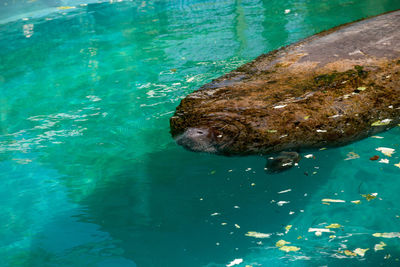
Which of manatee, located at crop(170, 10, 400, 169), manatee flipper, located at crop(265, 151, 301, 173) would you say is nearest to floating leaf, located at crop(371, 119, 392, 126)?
manatee, located at crop(170, 10, 400, 169)

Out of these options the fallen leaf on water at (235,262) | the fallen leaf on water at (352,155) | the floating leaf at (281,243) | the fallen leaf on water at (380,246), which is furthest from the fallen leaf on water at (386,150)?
the fallen leaf on water at (235,262)

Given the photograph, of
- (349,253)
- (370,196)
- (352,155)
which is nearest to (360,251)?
(349,253)

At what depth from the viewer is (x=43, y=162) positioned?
15.9ft

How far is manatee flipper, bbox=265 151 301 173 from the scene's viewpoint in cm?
334

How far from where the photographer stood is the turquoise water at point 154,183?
324 centimetres

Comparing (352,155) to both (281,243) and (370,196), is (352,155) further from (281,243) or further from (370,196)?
(281,243)

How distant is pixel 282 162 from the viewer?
338 centimetres

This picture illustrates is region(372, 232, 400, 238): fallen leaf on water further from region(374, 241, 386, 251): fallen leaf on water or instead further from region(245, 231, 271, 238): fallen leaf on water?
region(245, 231, 271, 238): fallen leaf on water

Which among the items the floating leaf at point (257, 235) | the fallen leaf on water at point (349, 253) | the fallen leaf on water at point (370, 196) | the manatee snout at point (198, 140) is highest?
the manatee snout at point (198, 140)

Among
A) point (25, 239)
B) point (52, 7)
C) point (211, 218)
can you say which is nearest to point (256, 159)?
point (211, 218)

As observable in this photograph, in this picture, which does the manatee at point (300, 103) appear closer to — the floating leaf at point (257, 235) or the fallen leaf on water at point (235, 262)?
the floating leaf at point (257, 235)

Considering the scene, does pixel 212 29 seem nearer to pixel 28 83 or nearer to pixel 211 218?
pixel 28 83

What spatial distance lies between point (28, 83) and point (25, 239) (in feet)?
14.5

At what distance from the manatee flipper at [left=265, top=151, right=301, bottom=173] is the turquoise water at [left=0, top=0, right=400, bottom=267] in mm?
386
